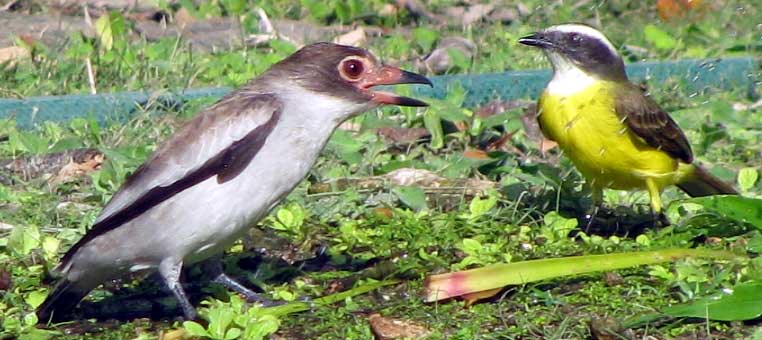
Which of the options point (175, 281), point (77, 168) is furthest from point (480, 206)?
point (77, 168)

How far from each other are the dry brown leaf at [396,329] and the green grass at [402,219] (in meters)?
0.05

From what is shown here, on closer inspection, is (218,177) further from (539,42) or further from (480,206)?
(539,42)

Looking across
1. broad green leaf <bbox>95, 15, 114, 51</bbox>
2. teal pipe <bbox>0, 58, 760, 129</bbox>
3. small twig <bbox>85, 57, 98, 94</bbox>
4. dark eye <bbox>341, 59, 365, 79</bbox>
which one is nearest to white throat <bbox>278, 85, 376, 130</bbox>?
dark eye <bbox>341, 59, 365, 79</bbox>

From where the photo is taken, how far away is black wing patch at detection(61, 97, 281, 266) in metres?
5.48

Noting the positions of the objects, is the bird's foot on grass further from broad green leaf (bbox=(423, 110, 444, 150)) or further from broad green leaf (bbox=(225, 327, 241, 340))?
broad green leaf (bbox=(423, 110, 444, 150))

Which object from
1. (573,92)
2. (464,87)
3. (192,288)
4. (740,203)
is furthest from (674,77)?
(192,288)

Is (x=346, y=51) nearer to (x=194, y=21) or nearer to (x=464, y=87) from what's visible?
(x=464, y=87)

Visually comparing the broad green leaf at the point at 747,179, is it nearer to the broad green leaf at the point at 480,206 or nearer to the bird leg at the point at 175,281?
the broad green leaf at the point at 480,206

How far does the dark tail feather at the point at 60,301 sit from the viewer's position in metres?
5.61

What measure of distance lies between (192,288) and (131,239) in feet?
2.12

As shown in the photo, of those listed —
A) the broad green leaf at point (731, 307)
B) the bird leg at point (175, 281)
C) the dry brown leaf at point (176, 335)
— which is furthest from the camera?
the bird leg at point (175, 281)

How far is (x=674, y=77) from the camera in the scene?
915 cm

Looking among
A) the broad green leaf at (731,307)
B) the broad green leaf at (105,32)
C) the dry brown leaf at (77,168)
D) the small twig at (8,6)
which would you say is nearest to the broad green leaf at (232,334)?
the broad green leaf at (731,307)

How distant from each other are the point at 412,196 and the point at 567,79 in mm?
898
